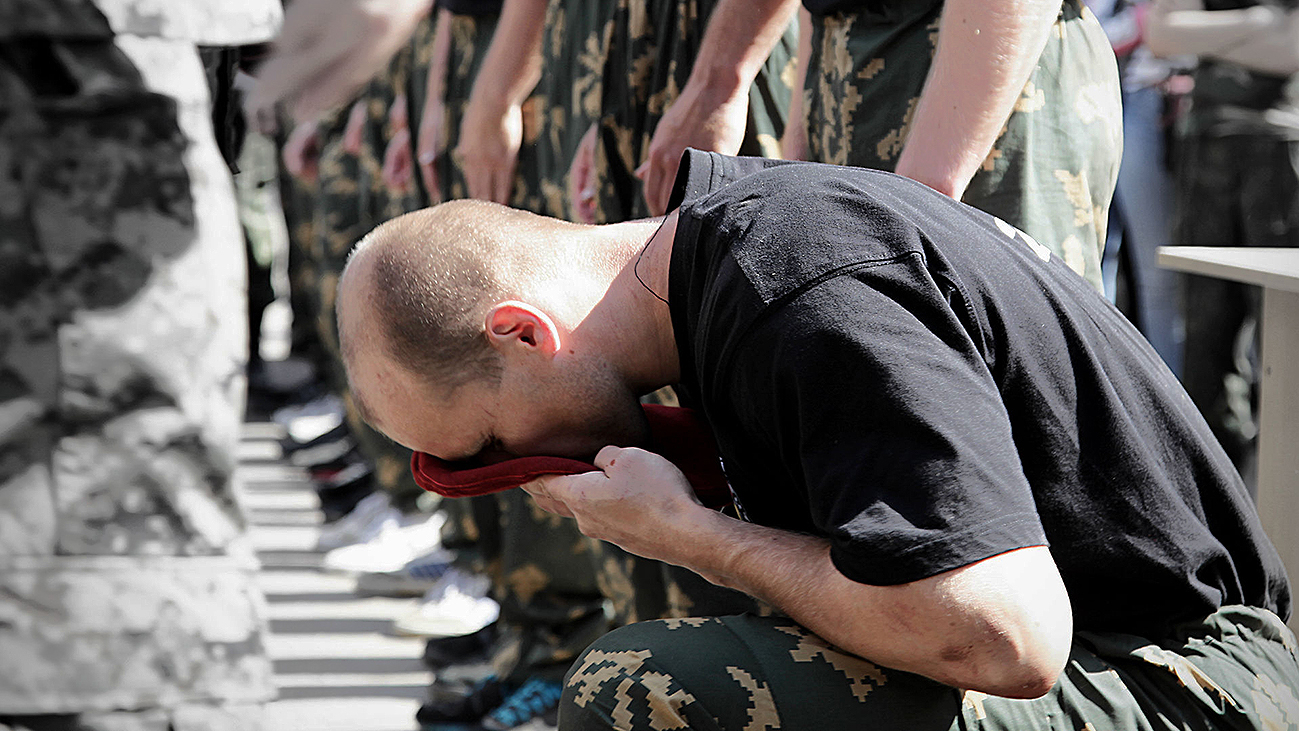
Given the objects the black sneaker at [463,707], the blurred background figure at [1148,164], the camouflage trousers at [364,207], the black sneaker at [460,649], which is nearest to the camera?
the black sneaker at [463,707]

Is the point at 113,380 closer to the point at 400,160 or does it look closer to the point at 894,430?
the point at 894,430

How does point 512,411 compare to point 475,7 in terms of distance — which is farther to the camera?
point 475,7

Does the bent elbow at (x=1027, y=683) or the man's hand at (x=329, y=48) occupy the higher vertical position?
the man's hand at (x=329, y=48)

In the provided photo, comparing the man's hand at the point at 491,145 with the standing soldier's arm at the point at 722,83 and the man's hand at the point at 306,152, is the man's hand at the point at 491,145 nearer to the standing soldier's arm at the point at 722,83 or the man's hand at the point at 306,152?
the standing soldier's arm at the point at 722,83

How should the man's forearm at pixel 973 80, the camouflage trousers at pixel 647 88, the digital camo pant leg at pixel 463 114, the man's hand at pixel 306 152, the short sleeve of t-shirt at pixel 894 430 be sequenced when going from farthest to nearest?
the man's hand at pixel 306 152 → the digital camo pant leg at pixel 463 114 → the camouflage trousers at pixel 647 88 → the man's forearm at pixel 973 80 → the short sleeve of t-shirt at pixel 894 430

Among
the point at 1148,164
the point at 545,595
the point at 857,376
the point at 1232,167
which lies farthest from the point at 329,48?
the point at 1148,164

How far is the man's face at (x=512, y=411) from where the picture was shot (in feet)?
4.76

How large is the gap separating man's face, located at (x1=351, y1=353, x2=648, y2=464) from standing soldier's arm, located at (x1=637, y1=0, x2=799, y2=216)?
2.70 ft

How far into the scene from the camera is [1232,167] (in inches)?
159

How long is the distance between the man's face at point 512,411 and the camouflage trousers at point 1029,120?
2.02 ft

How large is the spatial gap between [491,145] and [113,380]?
1.41m

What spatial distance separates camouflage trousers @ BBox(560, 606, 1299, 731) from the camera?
1.28m

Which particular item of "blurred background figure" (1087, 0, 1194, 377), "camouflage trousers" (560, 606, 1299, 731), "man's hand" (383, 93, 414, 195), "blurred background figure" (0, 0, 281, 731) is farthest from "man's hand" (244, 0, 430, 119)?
"blurred background figure" (1087, 0, 1194, 377)

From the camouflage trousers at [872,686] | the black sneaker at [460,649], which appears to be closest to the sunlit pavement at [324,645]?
the black sneaker at [460,649]
